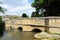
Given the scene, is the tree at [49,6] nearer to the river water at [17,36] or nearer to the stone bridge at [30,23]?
the stone bridge at [30,23]

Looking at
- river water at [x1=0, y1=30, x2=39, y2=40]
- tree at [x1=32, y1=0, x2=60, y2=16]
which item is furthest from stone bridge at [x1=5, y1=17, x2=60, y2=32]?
tree at [x1=32, y1=0, x2=60, y2=16]

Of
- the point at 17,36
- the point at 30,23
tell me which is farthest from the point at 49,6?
the point at 17,36

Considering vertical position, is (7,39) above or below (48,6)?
below

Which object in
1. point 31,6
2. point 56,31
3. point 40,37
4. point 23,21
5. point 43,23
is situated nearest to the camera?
point 40,37

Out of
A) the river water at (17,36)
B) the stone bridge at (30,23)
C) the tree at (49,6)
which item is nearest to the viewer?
the river water at (17,36)

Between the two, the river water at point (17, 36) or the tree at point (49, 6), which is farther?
the tree at point (49, 6)

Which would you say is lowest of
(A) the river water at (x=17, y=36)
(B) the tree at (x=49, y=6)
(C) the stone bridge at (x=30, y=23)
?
(A) the river water at (x=17, y=36)

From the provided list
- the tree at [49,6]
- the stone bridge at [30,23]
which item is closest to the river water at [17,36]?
the stone bridge at [30,23]

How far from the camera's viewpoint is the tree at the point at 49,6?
152 feet

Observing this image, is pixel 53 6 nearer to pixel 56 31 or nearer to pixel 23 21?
pixel 23 21

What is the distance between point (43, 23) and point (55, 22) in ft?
17.5

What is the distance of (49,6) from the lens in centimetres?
4884

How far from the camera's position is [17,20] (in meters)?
47.1

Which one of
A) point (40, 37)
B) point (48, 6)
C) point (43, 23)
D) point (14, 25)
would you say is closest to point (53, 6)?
point (48, 6)
